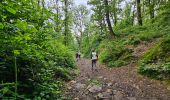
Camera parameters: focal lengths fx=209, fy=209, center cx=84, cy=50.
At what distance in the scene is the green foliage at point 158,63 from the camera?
974cm

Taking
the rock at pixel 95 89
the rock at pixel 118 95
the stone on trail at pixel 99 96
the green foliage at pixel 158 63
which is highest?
the green foliage at pixel 158 63

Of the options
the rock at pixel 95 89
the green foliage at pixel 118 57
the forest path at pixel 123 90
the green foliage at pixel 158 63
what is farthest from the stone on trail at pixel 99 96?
the green foliage at pixel 118 57

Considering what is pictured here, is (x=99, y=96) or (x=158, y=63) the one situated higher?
(x=158, y=63)

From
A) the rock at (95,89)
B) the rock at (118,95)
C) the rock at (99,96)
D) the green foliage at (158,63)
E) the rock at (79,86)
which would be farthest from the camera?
the green foliage at (158,63)

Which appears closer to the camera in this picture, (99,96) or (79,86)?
(99,96)

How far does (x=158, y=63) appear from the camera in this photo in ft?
A: 35.1

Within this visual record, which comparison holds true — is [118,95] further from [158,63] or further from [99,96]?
[158,63]

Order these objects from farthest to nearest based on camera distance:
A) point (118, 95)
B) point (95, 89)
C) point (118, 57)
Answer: point (118, 57) < point (95, 89) < point (118, 95)

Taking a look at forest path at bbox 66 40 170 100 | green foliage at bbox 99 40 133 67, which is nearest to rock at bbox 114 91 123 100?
forest path at bbox 66 40 170 100

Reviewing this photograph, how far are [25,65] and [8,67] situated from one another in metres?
0.52

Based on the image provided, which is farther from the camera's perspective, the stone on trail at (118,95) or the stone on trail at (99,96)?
the stone on trail at (118,95)

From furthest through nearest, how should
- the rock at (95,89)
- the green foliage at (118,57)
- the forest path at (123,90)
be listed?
the green foliage at (118,57), the rock at (95,89), the forest path at (123,90)

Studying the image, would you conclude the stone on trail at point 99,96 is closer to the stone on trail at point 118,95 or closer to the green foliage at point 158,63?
the stone on trail at point 118,95

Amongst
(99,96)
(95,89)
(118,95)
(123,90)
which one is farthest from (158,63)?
(99,96)
